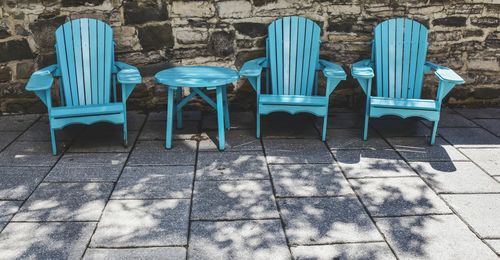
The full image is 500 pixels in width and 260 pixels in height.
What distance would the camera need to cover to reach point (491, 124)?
13.0ft

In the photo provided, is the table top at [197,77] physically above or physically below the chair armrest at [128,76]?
below

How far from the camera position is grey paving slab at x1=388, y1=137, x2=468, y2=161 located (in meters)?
3.23

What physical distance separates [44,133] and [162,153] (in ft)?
3.63

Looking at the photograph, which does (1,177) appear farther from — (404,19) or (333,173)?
(404,19)

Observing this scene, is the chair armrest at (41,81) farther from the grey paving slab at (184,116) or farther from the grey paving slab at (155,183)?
the grey paving slab at (184,116)

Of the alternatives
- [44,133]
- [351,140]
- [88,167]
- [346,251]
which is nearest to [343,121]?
[351,140]

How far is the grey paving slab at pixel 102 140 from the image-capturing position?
10.9 ft

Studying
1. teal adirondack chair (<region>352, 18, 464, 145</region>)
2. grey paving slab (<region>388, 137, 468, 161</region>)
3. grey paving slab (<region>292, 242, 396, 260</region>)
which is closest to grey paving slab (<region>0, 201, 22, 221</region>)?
grey paving slab (<region>292, 242, 396, 260</region>)

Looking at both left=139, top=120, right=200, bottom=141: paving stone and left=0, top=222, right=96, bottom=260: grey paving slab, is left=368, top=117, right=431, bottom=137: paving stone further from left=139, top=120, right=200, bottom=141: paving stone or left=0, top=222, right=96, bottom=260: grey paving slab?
left=0, top=222, right=96, bottom=260: grey paving slab

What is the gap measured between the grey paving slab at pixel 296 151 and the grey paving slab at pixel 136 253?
118cm

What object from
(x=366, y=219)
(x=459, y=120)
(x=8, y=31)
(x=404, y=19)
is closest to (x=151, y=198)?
(x=366, y=219)

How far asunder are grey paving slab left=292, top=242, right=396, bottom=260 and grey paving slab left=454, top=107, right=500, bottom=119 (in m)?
2.52

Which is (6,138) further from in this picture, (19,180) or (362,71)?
(362,71)

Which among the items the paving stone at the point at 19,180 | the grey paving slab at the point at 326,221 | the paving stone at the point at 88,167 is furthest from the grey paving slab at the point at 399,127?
the paving stone at the point at 19,180
